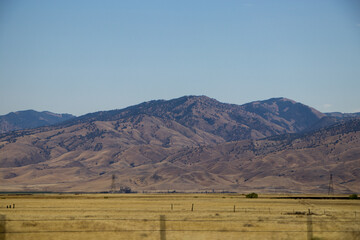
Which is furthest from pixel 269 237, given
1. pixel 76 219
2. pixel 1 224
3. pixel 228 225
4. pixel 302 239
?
pixel 1 224

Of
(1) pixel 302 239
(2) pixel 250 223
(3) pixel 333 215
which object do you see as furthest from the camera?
(3) pixel 333 215

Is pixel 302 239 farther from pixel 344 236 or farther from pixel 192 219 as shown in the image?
pixel 192 219

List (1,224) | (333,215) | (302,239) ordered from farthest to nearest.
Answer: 1. (333,215)
2. (1,224)
3. (302,239)

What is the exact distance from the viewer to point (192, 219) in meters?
57.1

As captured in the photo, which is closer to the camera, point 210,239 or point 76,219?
point 210,239

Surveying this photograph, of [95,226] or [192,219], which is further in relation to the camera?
[192,219]

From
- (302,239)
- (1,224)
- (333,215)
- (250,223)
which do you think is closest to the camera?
(302,239)

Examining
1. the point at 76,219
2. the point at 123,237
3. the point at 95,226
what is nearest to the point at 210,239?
the point at 123,237

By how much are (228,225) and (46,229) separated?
62.8 feet

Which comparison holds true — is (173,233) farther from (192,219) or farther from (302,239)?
(302,239)

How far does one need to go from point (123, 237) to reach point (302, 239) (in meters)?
17.0

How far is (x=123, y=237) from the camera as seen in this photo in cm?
4766

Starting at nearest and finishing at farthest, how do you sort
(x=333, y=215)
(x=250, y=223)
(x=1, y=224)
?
1. (x=1, y=224)
2. (x=250, y=223)
3. (x=333, y=215)

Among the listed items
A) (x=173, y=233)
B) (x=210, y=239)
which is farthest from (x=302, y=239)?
(x=173, y=233)
